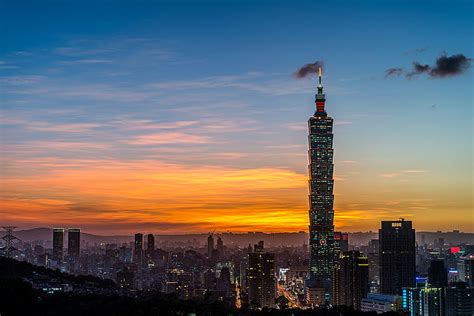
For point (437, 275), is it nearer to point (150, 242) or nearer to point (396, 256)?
point (396, 256)

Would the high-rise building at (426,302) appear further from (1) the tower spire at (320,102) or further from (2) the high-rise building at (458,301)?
(1) the tower spire at (320,102)

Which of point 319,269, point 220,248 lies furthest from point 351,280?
point 220,248

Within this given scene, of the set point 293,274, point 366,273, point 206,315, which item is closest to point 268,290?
point 366,273

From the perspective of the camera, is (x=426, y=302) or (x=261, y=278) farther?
(x=261, y=278)

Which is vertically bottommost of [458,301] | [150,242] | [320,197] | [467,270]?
[458,301]

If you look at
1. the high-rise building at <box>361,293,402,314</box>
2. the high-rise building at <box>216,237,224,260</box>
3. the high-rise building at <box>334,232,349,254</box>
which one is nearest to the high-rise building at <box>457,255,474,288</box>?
the high-rise building at <box>361,293,402,314</box>

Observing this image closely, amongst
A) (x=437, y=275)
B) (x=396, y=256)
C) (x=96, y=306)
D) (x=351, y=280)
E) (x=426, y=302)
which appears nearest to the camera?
(x=96, y=306)

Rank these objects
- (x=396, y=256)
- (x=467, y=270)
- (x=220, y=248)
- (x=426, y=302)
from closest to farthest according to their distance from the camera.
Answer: (x=426, y=302) → (x=467, y=270) → (x=396, y=256) → (x=220, y=248)
